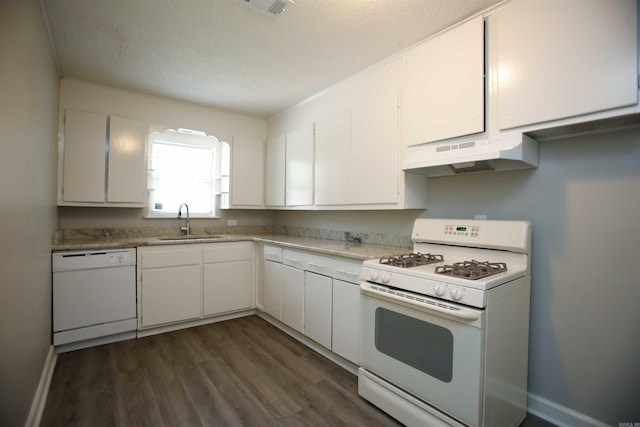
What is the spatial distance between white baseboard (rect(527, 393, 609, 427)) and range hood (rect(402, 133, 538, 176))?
1.42 metres

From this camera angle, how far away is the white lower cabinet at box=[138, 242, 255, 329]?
2.91 m

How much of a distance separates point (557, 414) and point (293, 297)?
201 cm

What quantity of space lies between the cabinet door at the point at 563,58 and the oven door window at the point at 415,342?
4.10 feet

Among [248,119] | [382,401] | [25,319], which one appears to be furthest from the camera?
[248,119]

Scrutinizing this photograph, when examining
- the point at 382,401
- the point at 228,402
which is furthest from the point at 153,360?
the point at 382,401

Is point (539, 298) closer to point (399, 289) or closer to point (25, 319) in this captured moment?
point (399, 289)

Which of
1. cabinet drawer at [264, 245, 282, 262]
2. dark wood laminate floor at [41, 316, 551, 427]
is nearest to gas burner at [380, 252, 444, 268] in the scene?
dark wood laminate floor at [41, 316, 551, 427]

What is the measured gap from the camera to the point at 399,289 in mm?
→ 1696

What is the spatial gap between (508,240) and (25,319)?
2.70 m

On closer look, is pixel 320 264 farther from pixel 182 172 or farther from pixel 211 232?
pixel 182 172

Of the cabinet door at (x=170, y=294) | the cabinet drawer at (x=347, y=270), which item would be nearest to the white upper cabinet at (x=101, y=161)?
the cabinet door at (x=170, y=294)

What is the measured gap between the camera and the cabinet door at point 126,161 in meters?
3.03

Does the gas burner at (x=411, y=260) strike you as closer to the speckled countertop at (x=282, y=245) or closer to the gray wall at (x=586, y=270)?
the speckled countertop at (x=282, y=245)

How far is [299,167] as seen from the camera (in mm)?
3398
